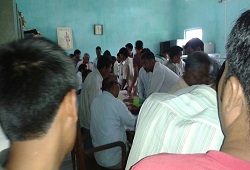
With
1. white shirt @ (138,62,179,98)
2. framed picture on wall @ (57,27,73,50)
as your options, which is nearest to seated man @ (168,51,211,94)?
white shirt @ (138,62,179,98)

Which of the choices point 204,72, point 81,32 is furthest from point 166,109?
point 81,32

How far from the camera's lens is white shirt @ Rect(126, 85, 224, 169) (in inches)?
29.5

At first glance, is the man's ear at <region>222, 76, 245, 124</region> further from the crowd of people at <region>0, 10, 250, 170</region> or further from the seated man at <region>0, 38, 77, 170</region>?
the seated man at <region>0, 38, 77, 170</region>

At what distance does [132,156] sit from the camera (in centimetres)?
95

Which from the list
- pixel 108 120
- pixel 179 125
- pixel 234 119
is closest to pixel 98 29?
pixel 108 120

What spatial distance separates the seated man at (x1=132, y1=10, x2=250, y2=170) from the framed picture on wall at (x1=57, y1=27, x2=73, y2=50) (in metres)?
7.44

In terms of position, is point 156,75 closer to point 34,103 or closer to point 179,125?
point 179,125

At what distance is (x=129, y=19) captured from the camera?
28.4ft

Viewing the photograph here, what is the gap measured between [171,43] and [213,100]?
784cm

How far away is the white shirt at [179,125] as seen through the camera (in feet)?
2.46

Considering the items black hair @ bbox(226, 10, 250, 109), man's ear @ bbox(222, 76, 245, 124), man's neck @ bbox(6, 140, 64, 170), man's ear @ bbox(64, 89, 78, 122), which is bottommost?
man's neck @ bbox(6, 140, 64, 170)

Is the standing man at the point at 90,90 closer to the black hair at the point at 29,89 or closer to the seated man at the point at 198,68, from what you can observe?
the seated man at the point at 198,68

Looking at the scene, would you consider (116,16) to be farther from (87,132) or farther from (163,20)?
(87,132)

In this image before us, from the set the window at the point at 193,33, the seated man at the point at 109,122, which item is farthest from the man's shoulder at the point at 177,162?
the window at the point at 193,33
